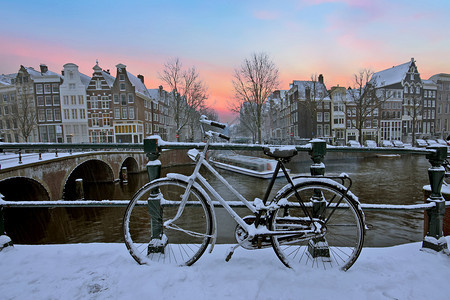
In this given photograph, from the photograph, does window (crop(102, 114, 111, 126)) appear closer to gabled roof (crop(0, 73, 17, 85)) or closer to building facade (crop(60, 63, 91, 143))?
building facade (crop(60, 63, 91, 143))

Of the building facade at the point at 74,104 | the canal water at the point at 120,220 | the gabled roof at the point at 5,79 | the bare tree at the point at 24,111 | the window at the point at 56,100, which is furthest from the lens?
the gabled roof at the point at 5,79

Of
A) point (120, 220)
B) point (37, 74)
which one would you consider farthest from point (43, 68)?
point (120, 220)

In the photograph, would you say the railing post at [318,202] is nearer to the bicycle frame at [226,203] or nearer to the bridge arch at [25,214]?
the bicycle frame at [226,203]

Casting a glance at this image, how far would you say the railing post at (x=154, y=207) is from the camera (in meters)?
2.03

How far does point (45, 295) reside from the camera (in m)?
1.60

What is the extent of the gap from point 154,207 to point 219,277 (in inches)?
30.4

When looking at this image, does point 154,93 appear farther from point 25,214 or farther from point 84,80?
point 25,214

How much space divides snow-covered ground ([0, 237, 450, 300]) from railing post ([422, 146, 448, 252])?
0.10 m

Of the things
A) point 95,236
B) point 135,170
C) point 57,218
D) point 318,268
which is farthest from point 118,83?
point 318,268

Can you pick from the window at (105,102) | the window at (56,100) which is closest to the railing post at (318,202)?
the window at (105,102)

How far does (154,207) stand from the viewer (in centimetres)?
204

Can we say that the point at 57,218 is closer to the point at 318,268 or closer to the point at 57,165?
the point at 57,165

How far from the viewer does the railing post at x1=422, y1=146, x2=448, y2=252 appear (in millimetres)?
2076

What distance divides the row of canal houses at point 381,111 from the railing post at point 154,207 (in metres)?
34.8
